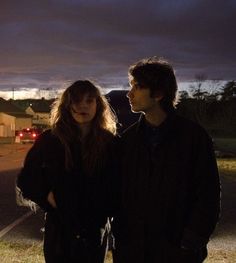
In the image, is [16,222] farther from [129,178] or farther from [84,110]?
[129,178]

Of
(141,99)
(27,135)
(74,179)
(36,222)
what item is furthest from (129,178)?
(27,135)

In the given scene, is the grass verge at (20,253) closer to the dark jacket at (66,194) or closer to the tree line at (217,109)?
the dark jacket at (66,194)

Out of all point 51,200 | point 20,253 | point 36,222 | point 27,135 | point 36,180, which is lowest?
point 27,135

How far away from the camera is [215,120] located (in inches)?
3066

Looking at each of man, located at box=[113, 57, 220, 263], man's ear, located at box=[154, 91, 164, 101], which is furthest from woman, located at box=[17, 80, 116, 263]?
man's ear, located at box=[154, 91, 164, 101]

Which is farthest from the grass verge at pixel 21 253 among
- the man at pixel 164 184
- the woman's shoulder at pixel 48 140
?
the man at pixel 164 184

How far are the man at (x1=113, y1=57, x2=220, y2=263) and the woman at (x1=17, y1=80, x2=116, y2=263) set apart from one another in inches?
6.5

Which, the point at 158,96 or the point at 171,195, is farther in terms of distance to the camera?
the point at 158,96

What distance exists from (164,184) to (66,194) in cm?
61

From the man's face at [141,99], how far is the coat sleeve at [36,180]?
618mm

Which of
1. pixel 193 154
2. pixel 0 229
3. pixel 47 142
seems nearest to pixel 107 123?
pixel 47 142

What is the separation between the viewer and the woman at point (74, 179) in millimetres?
3062

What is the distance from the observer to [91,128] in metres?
3.20

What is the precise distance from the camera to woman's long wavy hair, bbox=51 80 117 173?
10.1 ft
